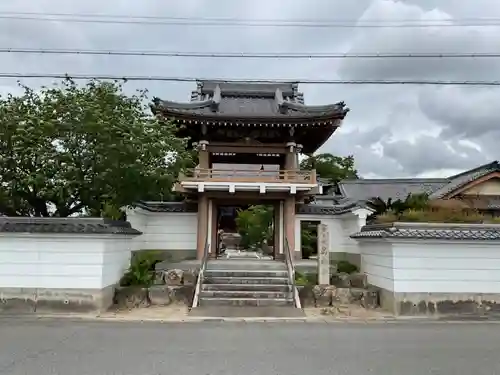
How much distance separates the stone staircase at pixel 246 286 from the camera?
41.7ft

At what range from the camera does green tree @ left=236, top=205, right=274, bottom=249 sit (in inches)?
1162

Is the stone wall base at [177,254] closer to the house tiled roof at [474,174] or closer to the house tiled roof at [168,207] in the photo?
the house tiled roof at [168,207]

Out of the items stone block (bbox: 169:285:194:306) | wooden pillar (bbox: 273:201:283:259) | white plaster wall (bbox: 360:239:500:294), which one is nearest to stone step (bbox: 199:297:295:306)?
stone block (bbox: 169:285:194:306)

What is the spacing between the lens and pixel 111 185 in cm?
1465

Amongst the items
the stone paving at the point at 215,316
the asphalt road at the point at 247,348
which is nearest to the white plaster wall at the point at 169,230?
the stone paving at the point at 215,316

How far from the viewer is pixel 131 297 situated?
508 inches

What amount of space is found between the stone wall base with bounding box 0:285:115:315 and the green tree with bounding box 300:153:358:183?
34.9m

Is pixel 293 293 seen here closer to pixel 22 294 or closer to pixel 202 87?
pixel 22 294

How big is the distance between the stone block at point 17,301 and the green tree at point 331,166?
35479 mm

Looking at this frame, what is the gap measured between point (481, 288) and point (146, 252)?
1178 cm

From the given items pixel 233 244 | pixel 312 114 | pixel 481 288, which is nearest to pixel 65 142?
pixel 312 114

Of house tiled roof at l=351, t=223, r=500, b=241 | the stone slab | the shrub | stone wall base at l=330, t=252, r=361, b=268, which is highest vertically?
the shrub

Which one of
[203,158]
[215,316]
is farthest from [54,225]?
[203,158]

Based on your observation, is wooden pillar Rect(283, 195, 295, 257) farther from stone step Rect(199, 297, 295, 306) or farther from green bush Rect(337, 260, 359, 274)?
stone step Rect(199, 297, 295, 306)
